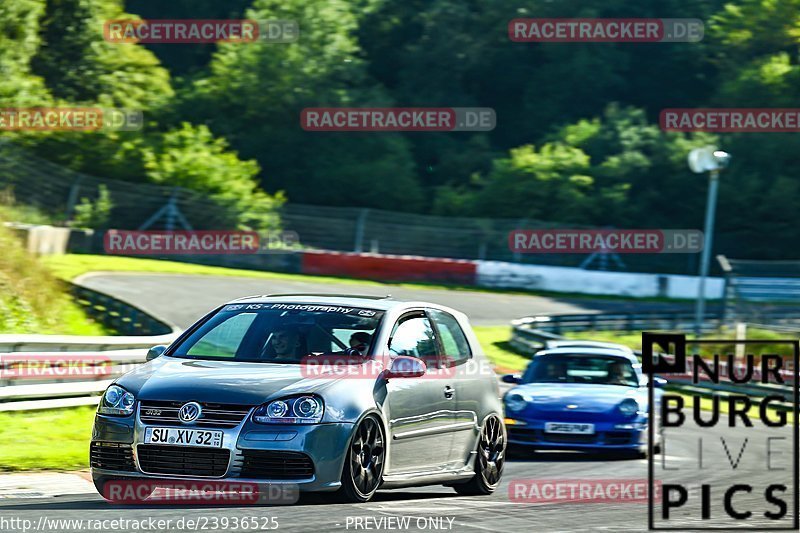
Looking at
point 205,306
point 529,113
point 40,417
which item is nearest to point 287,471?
point 40,417

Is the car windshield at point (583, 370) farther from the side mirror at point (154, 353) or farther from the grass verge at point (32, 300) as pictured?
the grass verge at point (32, 300)

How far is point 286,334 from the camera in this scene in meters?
9.23

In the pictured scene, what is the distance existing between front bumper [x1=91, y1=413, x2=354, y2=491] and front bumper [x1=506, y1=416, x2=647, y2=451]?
680 centimetres

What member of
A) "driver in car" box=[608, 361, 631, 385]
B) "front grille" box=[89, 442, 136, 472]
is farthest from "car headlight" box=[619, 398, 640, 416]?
"front grille" box=[89, 442, 136, 472]

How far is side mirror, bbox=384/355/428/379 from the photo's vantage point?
353 inches

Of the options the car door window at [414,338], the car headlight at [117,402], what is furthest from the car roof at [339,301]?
the car headlight at [117,402]

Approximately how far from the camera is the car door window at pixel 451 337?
10.2m

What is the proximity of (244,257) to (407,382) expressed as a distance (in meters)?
30.9

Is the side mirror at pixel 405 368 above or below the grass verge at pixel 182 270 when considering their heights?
below

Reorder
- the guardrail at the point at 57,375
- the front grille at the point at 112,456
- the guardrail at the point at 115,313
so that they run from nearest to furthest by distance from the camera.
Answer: the front grille at the point at 112,456
the guardrail at the point at 57,375
the guardrail at the point at 115,313

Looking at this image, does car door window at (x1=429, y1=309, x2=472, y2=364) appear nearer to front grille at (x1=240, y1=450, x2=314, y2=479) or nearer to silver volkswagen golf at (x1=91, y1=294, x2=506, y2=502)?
silver volkswagen golf at (x1=91, y1=294, x2=506, y2=502)

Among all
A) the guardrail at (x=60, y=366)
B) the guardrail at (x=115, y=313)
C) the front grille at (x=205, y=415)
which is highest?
the guardrail at (x=115, y=313)

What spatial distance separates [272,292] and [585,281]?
1370 centimetres

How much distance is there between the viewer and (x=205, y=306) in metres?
29.1
